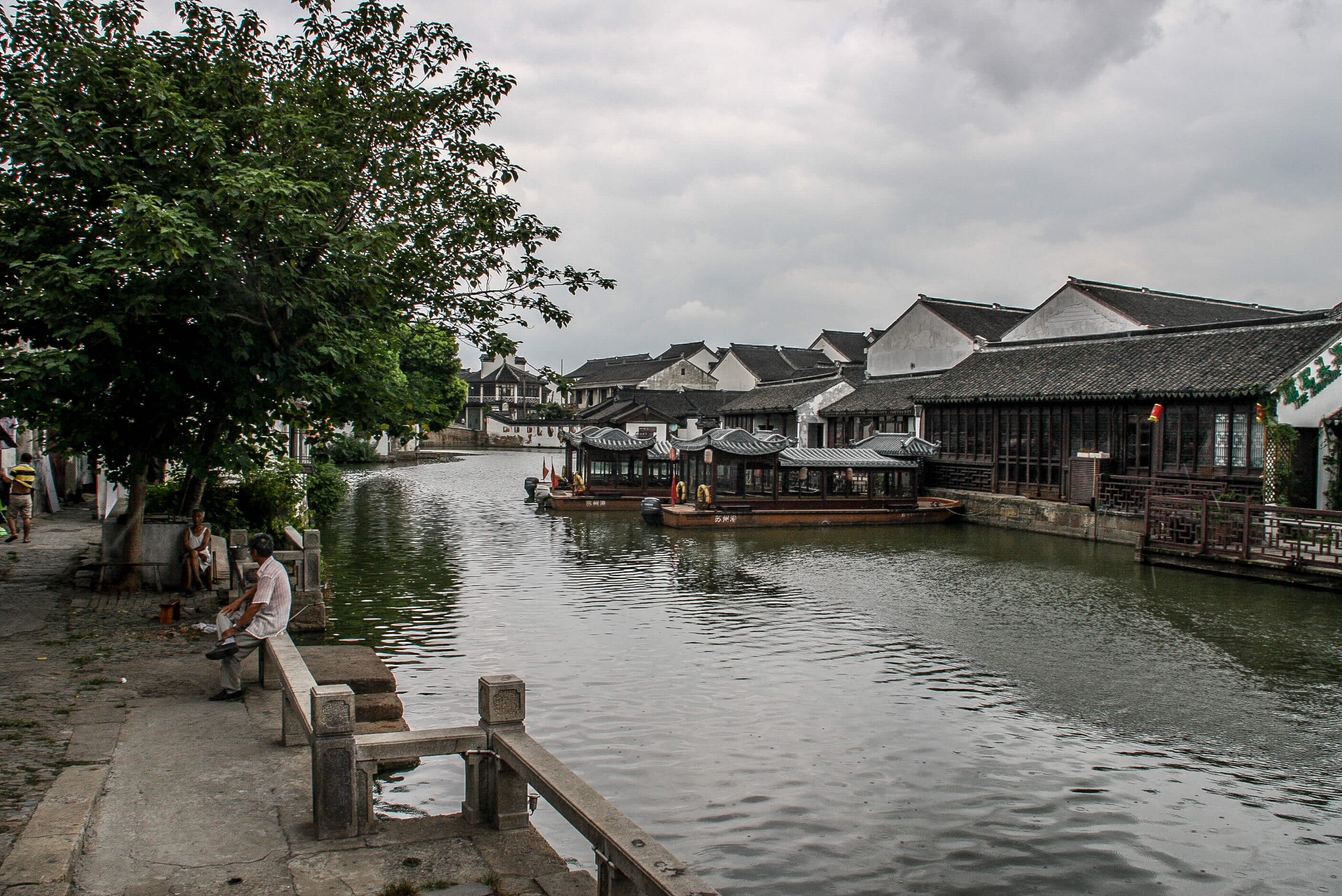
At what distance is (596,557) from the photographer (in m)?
22.9

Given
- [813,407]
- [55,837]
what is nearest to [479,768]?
Answer: [55,837]

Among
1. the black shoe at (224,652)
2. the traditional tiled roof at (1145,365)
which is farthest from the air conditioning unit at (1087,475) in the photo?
the black shoe at (224,652)

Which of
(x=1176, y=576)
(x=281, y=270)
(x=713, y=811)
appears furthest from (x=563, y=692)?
(x=1176, y=576)

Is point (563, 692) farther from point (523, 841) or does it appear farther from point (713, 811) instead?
point (523, 841)

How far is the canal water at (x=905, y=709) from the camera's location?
7.37 meters

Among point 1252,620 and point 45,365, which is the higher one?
point 45,365

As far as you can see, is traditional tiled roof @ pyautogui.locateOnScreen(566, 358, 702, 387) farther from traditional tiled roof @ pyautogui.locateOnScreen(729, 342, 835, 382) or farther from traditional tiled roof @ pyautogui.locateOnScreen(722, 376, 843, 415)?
traditional tiled roof @ pyautogui.locateOnScreen(722, 376, 843, 415)

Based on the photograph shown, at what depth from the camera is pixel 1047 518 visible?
29328 mm

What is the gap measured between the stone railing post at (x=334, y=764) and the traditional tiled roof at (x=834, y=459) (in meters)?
25.8

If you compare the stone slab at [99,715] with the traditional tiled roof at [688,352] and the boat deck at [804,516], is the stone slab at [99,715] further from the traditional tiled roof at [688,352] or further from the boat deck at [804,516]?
the traditional tiled roof at [688,352]

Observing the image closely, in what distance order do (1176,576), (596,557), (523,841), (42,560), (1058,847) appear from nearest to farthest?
(523,841)
(1058,847)
(42,560)
(1176,576)
(596,557)

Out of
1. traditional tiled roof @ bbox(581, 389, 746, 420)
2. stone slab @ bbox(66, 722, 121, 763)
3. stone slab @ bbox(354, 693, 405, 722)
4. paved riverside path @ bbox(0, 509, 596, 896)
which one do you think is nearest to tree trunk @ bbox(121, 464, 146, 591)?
paved riverside path @ bbox(0, 509, 596, 896)

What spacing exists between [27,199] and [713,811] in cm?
1049

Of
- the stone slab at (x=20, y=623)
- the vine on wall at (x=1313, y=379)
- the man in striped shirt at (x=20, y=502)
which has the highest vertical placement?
the vine on wall at (x=1313, y=379)
